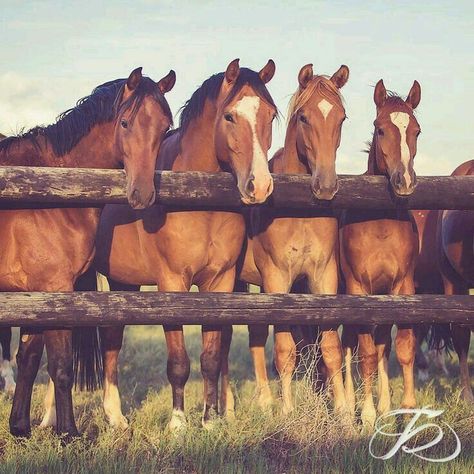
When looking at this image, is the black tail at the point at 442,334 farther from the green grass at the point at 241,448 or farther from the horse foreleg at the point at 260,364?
Answer: the green grass at the point at 241,448

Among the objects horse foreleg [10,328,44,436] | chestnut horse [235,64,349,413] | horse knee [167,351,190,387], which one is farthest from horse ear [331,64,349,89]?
horse foreleg [10,328,44,436]

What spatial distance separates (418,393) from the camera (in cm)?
761

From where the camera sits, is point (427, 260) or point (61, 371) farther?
point (427, 260)

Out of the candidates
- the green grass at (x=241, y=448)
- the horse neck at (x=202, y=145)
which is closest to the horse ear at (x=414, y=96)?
the horse neck at (x=202, y=145)

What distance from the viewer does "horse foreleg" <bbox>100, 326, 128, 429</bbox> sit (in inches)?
266

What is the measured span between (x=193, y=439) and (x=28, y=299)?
1363 millimetres

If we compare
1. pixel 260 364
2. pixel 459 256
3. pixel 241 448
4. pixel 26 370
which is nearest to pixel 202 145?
pixel 260 364

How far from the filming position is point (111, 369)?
7.17 metres

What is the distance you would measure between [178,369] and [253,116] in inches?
78.6

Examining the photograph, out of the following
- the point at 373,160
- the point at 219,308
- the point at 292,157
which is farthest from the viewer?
the point at 373,160

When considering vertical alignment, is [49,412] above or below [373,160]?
below

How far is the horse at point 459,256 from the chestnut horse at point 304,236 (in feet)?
4.65

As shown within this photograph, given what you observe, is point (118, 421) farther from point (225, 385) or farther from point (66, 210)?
point (66, 210)

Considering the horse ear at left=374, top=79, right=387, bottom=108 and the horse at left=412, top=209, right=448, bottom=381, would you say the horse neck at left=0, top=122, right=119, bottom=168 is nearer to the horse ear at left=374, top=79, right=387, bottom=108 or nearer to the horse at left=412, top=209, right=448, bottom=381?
the horse ear at left=374, top=79, right=387, bottom=108
